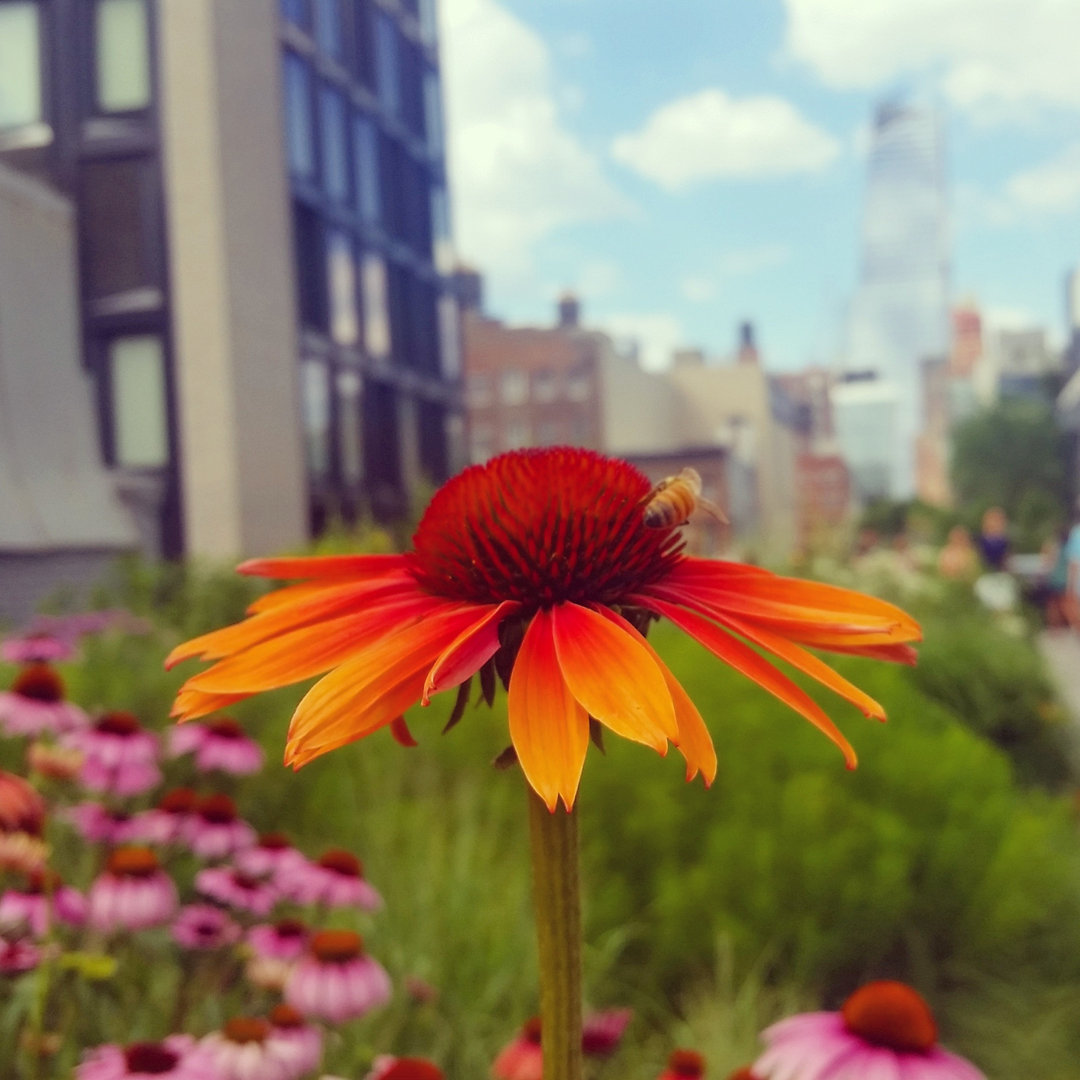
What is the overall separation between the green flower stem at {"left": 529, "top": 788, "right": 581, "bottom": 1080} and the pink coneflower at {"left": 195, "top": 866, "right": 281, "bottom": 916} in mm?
1156

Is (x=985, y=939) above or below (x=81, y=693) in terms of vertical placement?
below

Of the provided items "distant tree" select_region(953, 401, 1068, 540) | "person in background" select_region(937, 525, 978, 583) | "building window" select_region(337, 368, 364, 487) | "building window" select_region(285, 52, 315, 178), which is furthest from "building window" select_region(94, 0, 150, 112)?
"distant tree" select_region(953, 401, 1068, 540)

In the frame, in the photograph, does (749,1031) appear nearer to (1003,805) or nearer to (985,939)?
(985,939)

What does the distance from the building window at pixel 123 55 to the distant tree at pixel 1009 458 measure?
35.2m

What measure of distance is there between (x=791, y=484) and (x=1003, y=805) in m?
64.3

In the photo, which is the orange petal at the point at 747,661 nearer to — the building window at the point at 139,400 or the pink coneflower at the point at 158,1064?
the pink coneflower at the point at 158,1064

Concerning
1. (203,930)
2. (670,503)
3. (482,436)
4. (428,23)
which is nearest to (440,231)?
(428,23)

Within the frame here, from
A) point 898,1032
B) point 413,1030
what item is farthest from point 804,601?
point 413,1030

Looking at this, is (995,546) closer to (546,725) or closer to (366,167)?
(366,167)

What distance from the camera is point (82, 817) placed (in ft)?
6.37

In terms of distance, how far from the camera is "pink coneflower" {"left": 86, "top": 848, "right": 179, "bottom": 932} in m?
1.55

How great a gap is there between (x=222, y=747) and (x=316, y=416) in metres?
13.7

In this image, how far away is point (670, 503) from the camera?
87cm

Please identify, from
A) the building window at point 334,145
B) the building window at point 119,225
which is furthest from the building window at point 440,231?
the building window at point 119,225
